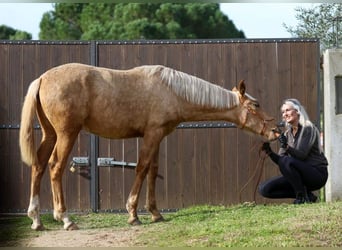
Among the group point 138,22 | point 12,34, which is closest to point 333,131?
point 138,22

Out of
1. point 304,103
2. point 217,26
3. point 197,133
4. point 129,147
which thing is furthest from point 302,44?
point 217,26

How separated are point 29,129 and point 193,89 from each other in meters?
1.45

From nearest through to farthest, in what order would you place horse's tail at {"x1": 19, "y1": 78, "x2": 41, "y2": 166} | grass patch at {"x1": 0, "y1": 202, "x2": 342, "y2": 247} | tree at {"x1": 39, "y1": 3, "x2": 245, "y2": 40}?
grass patch at {"x1": 0, "y1": 202, "x2": 342, "y2": 247} → horse's tail at {"x1": 19, "y1": 78, "x2": 41, "y2": 166} → tree at {"x1": 39, "y1": 3, "x2": 245, "y2": 40}

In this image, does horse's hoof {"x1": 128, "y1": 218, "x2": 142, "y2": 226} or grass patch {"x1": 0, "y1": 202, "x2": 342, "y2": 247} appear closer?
grass patch {"x1": 0, "y1": 202, "x2": 342, "y2": 247}

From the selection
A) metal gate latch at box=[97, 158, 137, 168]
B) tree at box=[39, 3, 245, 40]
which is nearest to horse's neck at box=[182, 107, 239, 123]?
metal gate latch at box=[97, 158, 137, 168]

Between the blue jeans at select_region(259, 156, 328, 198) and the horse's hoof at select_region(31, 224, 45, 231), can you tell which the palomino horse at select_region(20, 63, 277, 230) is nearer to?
the horse's hoof at select_region(31, 224, 45, 231)

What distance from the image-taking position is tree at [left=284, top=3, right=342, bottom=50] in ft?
23.5

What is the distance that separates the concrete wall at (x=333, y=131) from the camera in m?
6.87

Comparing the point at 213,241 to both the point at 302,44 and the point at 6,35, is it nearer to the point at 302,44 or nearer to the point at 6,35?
the point at 302,44

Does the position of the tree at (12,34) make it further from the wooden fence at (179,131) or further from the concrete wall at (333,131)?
the concrete wall at (333,131)

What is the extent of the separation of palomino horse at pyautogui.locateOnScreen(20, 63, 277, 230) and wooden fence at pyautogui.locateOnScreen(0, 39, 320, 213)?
51.3 inches

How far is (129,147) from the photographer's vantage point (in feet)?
23.0

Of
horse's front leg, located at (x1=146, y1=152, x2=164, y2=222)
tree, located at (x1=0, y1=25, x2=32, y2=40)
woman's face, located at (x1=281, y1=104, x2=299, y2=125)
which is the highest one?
tree, located at (x1=0, y1=25, x2=32, y2=40)

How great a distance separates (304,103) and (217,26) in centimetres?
1030
